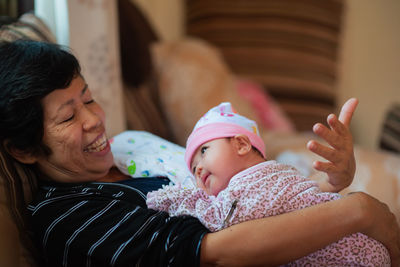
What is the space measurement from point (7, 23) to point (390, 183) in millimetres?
1396

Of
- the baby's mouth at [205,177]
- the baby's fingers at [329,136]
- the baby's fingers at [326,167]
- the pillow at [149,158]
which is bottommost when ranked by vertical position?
the pillow at [149,158]

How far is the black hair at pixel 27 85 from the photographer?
3.13 feet

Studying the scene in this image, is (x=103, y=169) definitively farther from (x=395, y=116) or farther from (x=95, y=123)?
(x=395, y=116)

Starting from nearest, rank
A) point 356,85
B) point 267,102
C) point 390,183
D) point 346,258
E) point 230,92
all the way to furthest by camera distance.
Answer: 1. point 346,258
2. point 390,183
3. point 230,92
4. point 267,102
5. point 356,85

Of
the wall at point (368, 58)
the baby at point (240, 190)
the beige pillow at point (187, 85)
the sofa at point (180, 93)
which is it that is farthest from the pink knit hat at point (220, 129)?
the wall at point (368, 58)

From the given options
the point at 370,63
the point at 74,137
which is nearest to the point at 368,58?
the point at 370,63

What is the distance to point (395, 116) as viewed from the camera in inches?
88.3

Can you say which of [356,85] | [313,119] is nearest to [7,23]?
A: [313,119]

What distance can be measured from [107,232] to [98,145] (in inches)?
10.1

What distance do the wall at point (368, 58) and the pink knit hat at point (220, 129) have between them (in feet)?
6.62

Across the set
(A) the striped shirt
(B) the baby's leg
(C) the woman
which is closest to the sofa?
(C) the woman

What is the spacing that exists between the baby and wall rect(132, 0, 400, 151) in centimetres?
206

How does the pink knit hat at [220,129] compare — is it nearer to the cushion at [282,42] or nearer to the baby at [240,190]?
the baby at [240,190]

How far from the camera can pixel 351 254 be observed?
882 mm
